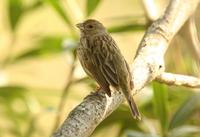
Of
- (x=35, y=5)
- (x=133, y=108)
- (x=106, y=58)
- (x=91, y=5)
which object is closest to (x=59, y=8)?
(x=91, y=5)

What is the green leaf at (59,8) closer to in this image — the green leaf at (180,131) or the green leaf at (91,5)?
the green leaf at (91,5)

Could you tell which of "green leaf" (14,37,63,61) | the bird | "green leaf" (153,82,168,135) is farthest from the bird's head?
"green leaf" (14,37,63,61)

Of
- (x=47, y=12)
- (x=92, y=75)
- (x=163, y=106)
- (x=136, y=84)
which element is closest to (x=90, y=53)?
(x=92, y=75)

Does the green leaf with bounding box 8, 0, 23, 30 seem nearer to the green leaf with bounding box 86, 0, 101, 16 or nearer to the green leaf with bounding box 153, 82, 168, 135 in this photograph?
the green leaf with bounding box 86, 0, 101, 16

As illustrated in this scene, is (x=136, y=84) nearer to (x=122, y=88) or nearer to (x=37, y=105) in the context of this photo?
(x=122, y=88)

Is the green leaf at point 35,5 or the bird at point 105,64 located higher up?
the green leaf at point 35,5

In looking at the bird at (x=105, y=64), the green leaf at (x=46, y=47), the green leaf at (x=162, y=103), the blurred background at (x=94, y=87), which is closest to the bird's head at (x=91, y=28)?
the bird at (x=105, y=64)
